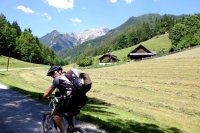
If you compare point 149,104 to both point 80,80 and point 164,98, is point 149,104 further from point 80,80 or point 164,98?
point 80,80

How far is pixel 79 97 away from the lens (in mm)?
8383

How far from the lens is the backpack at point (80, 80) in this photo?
822 centimetres

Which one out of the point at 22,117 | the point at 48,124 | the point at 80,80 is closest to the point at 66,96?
the point at 80,80

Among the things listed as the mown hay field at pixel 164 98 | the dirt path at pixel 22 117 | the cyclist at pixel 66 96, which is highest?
the cyclist at pixel 66 96

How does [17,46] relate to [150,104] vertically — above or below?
above

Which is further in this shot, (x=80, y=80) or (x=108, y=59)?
(x=108, y=59)

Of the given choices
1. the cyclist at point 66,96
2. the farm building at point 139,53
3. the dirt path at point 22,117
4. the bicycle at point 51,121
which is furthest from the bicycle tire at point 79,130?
the farm building at point 139,53

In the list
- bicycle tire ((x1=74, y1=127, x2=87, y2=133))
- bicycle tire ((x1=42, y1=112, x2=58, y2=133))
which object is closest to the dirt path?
bicycle tire ((x1=42, y1=112, x2=58, y2=133))

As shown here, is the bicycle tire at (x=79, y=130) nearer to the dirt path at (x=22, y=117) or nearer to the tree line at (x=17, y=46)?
the dirt path at (x=22, y=117)

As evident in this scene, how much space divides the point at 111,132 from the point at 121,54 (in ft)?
546

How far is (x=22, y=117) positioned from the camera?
1377 centimetres

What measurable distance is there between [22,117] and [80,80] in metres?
6.33

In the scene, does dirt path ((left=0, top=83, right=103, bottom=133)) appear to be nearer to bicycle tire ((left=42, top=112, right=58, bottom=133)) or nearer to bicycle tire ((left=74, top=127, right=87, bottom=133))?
bicycle tire ((left=42, top=112, right=58, bottom=133))

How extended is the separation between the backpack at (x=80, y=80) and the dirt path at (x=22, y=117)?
11.9 feet
